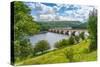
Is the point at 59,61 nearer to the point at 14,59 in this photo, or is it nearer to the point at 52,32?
the point at 52,32

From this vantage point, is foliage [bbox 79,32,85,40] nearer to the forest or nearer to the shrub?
the forest

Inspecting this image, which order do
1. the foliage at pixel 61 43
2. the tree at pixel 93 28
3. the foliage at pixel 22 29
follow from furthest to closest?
the tree at pixel 93 28, the foliage at pixel 61 43, the foliage at pixel 22 29


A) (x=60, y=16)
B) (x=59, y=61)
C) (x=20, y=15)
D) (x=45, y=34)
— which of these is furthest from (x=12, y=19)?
(x=59, y=61)

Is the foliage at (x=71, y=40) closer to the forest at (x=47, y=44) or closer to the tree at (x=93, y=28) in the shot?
the forest at (x=47, y=44)

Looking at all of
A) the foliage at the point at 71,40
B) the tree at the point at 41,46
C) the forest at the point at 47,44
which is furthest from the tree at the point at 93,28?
the tree at the point at 41,46

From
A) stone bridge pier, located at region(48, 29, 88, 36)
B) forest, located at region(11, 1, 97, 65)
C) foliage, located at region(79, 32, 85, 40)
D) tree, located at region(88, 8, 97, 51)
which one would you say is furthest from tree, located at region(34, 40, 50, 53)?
tree, located at region(88, 8, 97, 51)

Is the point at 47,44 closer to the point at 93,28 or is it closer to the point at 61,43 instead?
the point at 61,43

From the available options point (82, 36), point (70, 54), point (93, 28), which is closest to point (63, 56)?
point (70, 54)
